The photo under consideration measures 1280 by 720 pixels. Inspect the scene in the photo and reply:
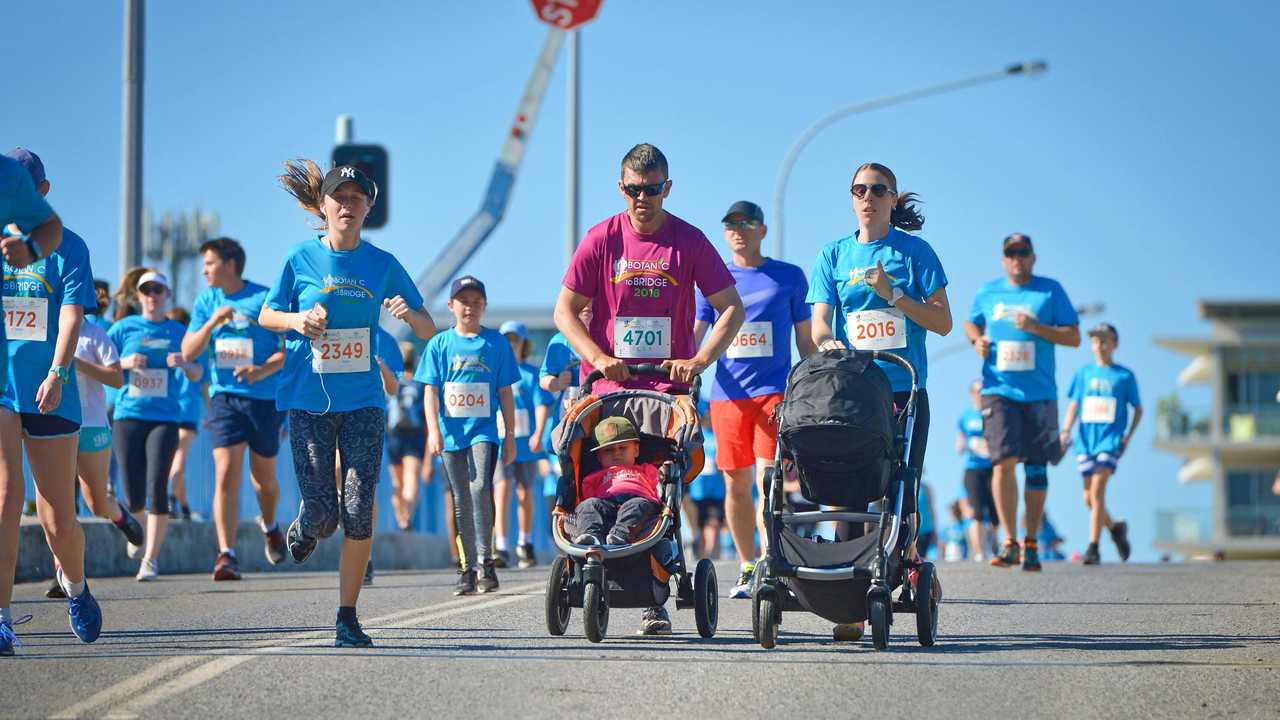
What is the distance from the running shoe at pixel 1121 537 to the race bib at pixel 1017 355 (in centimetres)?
514

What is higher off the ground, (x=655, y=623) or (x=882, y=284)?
(x=882, y=284)

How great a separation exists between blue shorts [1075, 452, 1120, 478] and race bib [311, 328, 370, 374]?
36.3 ft

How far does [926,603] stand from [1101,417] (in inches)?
413

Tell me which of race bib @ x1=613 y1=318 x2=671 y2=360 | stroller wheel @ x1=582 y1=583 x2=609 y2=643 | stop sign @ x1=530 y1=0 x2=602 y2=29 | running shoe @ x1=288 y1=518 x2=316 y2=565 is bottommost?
stroller wheel @ x1=582 y1=583 x2=609 y2=643

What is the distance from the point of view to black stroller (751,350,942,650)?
8.09m

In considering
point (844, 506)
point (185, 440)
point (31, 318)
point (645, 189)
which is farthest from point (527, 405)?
point (844, 506)

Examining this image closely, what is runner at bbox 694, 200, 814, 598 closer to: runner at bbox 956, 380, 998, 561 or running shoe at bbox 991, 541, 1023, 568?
running shoe at bbox 991, 541, 1023, 568

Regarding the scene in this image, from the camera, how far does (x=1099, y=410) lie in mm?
18281

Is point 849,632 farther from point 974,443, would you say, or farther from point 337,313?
point 974,443

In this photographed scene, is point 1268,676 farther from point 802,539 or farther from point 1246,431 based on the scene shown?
point 1246,431

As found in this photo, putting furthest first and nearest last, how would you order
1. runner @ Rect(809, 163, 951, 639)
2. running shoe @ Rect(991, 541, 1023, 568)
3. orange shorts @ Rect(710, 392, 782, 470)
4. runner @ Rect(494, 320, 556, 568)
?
runner @ Rect(494, 320, 556, 568) < running shoe @ Rect(991, 541, 1023, 568) < orange shorts @ Rect(710, 392, 782, 470) < runner @ Rect(809, 163, 951, 639)

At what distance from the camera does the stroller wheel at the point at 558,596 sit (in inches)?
330

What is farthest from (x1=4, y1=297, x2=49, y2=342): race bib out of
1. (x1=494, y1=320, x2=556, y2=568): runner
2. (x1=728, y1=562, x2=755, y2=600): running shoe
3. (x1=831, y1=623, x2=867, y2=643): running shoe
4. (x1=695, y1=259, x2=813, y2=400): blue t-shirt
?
(x1=494, y1=320, x2=556, y2=568): runner

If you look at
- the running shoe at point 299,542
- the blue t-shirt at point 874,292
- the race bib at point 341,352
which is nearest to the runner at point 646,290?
the blue t-shirt at point 874,292
